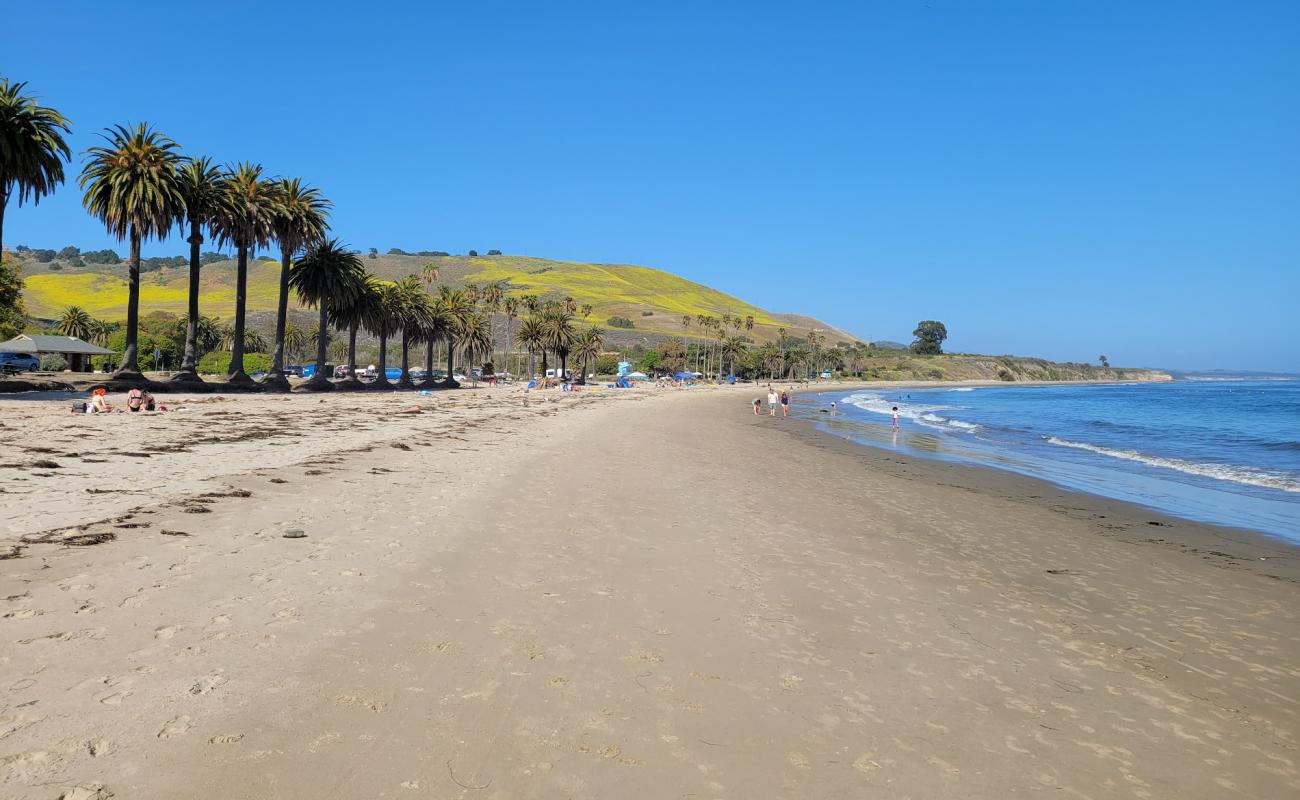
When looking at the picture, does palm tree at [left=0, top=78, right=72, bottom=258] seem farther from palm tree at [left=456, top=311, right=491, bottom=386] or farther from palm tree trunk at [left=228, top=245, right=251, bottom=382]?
palm tree at [left=456, top=311, right=491, bottom=386]

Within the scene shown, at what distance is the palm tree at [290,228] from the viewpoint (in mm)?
47094

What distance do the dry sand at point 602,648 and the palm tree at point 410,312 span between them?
5654 cm

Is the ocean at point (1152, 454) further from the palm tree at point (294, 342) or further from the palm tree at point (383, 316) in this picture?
the palm tree at point (294, 342)

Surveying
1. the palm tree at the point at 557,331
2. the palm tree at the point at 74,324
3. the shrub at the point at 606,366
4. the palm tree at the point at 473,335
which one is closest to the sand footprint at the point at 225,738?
the palm tree at the point at 473,335

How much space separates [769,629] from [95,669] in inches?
195

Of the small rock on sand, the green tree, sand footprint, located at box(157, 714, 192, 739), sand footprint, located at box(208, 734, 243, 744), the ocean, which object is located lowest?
the ocean

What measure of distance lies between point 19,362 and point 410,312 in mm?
28891

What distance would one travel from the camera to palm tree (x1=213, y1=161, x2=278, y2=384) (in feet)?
146

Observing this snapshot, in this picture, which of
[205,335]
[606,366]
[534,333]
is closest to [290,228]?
[534,333]

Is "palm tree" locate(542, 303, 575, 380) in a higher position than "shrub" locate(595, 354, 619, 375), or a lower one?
higher

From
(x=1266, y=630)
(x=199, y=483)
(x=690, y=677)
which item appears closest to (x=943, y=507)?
(x=1266, y=630)

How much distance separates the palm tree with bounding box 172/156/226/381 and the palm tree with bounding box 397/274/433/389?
22514 mm

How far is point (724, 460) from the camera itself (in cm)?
2038

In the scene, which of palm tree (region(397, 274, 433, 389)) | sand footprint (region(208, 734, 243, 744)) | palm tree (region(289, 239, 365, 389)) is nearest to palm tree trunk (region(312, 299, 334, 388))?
palm tree (region(289, 239, 365, 389))
